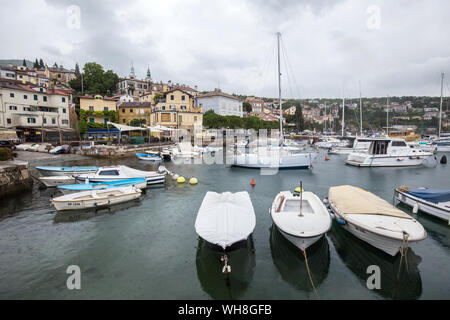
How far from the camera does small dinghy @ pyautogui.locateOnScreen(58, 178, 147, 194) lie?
16.1m

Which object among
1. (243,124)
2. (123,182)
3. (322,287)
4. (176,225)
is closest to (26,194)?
(123,182)

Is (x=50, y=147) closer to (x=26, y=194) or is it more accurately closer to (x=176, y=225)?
(x=26, y=194)

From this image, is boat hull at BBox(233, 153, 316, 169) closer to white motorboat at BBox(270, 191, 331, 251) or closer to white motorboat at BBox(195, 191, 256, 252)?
white motorboat at BBox(270, 191, 331, 251)

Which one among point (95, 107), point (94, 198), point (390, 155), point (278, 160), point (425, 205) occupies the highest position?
point (95, 107)

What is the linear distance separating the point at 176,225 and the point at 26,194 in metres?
14.0

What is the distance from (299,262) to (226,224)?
3.21 meters

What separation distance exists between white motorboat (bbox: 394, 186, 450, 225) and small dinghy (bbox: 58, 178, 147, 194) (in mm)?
18775

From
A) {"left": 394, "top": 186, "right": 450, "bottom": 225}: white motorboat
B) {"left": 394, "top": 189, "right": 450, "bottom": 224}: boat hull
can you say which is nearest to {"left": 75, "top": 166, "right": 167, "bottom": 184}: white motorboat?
{"left": 394, "top": 189, "right": 450, "bottom": 224}: boat hull

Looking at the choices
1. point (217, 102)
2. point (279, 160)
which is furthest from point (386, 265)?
point (217, 102)

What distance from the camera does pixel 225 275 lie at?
822 cm

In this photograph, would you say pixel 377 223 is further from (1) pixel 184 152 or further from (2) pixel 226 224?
(1) pixel 184 152

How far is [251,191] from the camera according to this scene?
19609 mm

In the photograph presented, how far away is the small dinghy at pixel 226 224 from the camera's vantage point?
8.01 m
